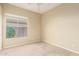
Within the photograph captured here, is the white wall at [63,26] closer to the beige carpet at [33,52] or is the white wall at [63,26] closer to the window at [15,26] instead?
the beige carpet at [33,52]

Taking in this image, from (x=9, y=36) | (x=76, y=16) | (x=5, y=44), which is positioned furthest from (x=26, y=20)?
(x=76, y=16)

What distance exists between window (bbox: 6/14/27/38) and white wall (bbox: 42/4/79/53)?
1.25 metres

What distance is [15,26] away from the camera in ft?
10.2

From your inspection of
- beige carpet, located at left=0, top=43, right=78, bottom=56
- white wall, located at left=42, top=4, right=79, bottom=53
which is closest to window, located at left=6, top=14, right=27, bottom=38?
beige carpet, located at left=0, top=43, right=78, bottom=56

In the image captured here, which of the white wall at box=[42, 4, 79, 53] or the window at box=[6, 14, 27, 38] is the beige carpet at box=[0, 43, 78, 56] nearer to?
the white wall at box=[42, 4, 79, 53]

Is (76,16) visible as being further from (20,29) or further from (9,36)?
(9,36)

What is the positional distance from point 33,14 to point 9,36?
1.56 metres

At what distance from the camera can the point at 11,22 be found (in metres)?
3.01

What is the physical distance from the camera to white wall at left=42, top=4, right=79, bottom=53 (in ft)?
8.91

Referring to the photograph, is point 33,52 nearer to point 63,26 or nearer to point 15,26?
point 15,26

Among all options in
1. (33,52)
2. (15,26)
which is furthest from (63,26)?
(15,26)

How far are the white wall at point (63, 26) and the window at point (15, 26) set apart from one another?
1.25 meters

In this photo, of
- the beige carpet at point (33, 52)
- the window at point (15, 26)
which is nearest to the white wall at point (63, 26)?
the beige carpet at point (33, 52)

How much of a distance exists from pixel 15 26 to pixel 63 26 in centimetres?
191
